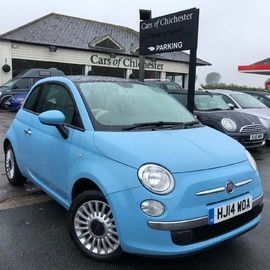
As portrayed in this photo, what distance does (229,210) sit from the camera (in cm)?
269

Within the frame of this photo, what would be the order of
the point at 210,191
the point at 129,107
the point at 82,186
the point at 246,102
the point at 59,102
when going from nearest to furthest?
the point at 210,191, the point at 82,186, the point at 129,107, the point at 59,102, the point at 246,102

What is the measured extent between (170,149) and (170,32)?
6.45 meters

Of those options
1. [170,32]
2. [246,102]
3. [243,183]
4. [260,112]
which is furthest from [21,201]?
[246,102]

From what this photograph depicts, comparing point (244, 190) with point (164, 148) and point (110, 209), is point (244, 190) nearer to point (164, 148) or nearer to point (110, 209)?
point (164, 148)

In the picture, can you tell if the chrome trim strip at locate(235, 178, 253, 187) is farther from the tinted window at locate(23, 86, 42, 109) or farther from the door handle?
the tinted window at locate(23, 86, 42, 109)

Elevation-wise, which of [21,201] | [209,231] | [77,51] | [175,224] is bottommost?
[21,201]

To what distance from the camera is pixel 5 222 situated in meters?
3.74

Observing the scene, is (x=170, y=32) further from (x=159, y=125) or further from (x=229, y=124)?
(x=159, y=125)

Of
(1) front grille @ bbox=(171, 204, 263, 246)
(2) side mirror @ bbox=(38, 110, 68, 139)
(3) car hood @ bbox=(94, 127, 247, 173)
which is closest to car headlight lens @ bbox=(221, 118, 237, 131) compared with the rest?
(3) car hood @ bbox=(94, 127, 247, 173)

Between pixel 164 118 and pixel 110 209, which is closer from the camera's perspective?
pixel 110 209

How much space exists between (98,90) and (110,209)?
4.57 feet

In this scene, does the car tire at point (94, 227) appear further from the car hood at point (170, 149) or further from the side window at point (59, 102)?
the side window at point (59, 102)

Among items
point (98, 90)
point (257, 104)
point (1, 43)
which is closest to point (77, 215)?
point (98, 90)

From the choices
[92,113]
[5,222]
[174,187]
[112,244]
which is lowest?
[5,222]
